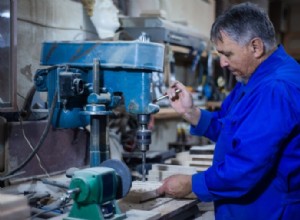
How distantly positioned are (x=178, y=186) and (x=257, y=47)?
55cm

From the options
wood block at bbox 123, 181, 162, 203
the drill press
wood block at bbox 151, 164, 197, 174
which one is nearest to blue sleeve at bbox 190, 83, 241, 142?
wood block at bbox 151, 164, 197, 174

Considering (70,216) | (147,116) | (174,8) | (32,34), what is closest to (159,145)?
(174,8)

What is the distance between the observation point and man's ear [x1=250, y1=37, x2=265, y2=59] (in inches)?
57.3

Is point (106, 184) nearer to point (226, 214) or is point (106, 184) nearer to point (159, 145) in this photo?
point (226, 214)

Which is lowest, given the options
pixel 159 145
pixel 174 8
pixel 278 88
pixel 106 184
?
pixel 159 145

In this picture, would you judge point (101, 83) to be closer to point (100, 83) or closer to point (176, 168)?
point (100, 83)

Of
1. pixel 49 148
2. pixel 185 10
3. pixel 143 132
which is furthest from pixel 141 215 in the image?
pixel 185 10

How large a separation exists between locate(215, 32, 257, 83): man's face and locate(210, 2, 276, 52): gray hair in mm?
18

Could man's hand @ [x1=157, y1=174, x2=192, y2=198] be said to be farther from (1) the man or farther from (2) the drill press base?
(2) the drill press base

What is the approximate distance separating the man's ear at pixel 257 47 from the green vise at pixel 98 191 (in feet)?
1.98

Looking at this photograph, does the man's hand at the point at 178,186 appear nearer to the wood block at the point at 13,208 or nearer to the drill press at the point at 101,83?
the drill press at the point at 101,83

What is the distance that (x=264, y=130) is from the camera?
131 centimetres

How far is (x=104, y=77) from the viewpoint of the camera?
1511mm

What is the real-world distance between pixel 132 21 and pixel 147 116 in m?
1.22
